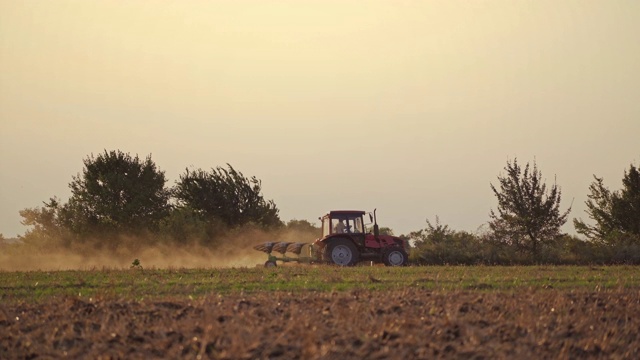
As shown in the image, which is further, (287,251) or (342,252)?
(287,251)

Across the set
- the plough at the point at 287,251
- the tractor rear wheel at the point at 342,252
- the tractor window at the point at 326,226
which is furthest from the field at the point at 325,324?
the tractor window at the point at 326,226

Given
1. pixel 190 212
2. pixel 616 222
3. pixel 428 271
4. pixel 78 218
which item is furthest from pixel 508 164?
pixel 78 218

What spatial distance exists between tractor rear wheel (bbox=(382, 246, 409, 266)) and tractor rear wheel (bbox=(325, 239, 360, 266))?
→ 3.76 feet

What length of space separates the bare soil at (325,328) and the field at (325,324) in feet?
0.07

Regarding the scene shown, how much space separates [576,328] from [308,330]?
4651 millimetres

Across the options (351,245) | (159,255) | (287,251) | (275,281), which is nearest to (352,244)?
(351,245)

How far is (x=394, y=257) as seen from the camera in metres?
37.1

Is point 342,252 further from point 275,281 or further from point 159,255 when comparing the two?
point 159,255

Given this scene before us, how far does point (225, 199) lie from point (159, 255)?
985cm

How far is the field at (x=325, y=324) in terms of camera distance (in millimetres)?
13016

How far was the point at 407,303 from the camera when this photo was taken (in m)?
17.3

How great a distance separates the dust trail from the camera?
4519cm

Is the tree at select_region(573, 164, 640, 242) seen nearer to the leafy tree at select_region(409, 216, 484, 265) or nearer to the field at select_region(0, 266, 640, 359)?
the leafy tree at select_region(409, 216, 484, 265)

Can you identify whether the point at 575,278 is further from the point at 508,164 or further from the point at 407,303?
the point at 508,164
